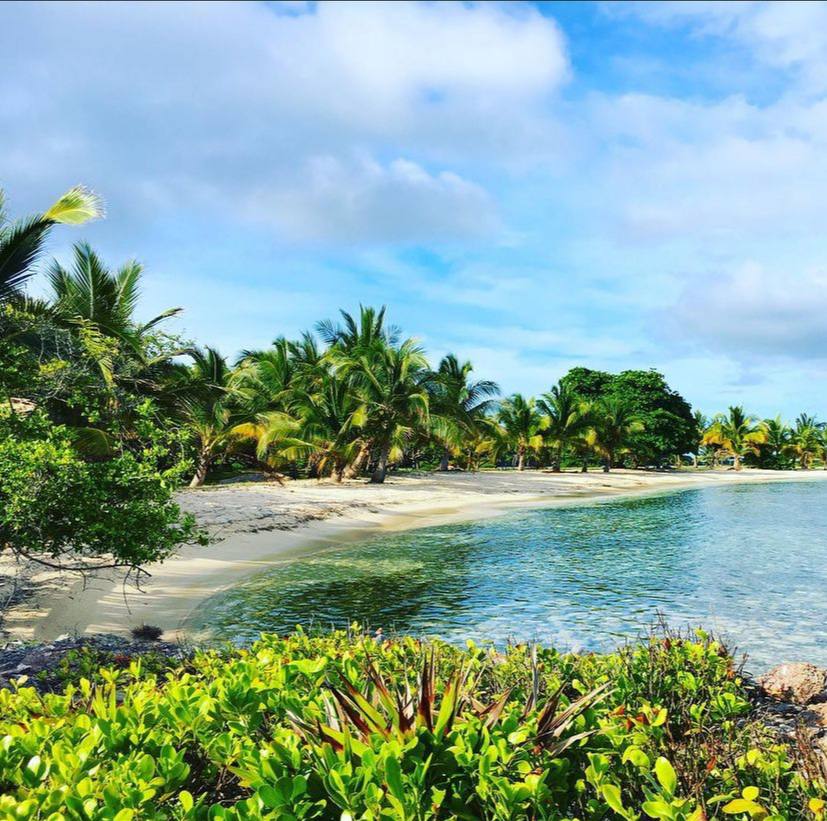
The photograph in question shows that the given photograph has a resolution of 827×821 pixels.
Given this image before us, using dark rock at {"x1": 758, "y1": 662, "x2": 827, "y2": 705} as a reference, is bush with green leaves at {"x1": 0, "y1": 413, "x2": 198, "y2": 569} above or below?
above

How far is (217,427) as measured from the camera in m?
26.8

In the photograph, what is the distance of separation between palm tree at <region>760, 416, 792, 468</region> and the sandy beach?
34233 millimetres

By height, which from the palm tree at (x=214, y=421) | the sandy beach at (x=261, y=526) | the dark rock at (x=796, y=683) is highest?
the palm tree at (x=214, y=421)

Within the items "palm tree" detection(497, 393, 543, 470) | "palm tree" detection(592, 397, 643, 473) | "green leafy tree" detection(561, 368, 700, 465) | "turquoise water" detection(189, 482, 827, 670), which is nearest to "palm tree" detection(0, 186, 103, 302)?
"turquoise water" detection(189, 482, 827, 670)

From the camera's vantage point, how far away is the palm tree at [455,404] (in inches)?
1171

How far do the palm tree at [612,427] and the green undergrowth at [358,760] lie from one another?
48.7 meters

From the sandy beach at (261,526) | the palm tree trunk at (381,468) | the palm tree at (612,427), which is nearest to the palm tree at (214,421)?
the sandy beach at (261,526)

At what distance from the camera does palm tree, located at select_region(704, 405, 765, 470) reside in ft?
221

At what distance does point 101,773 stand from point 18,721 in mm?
1154

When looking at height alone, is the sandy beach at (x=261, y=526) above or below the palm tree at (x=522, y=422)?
below

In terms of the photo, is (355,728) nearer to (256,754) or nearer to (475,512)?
(256,754)

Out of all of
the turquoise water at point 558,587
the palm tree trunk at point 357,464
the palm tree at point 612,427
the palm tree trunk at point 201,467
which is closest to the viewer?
the turquoise water at point 558,587

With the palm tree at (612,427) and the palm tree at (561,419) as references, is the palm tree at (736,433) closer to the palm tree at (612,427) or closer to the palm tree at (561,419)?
the palm tree at (612,427)

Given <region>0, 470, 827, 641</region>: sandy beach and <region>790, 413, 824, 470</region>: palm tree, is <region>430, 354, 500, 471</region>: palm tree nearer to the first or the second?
<region>0, 470, 827, 641</region>: sandy beach
